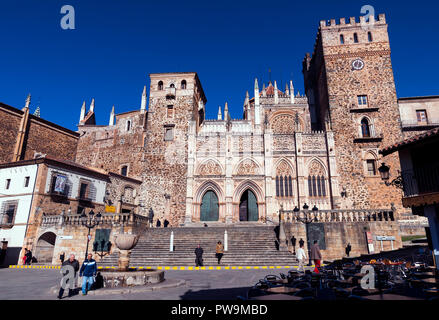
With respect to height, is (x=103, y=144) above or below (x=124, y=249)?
above

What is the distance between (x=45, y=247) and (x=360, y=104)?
109 feet

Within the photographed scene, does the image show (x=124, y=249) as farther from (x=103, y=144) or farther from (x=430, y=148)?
(x=103, y=144)

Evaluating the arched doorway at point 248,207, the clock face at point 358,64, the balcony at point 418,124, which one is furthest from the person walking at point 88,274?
the clock face at point 358,64

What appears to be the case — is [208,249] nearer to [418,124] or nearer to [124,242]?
[124,242]

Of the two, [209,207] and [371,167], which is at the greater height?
[371,167]

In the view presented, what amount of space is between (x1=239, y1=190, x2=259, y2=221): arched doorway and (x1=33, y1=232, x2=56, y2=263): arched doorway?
1753 centimetres

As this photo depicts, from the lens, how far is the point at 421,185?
41.3 feet

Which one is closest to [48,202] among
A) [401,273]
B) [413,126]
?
[401,273]

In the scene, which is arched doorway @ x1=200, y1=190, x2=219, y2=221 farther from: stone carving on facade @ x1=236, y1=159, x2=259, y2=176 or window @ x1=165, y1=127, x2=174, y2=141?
window @ x1=165, y1=127, x2=174, y2=141

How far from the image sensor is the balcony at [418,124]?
2877 centimetres

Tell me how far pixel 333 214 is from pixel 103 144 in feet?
105

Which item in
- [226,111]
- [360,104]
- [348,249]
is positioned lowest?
[348,249]

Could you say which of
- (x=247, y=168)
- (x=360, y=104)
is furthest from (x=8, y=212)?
(x=360, y=104)
